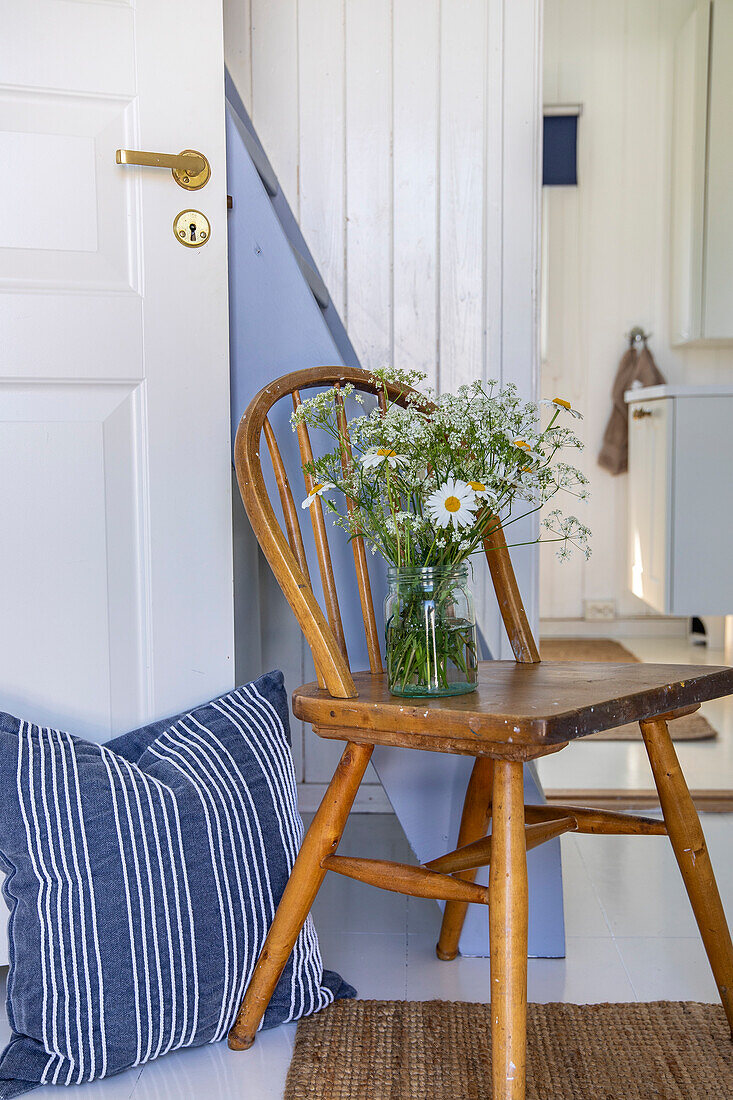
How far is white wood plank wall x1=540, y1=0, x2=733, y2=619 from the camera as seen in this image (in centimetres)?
404

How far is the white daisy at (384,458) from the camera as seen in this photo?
109 centimetres

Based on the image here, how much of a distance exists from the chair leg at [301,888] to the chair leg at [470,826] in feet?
0.89

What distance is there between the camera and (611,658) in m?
3.63

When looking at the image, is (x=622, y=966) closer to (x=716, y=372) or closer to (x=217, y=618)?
(x=217, y=618)

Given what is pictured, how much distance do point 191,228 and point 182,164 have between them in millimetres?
85

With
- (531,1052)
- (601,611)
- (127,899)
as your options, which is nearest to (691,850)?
(531,1052)

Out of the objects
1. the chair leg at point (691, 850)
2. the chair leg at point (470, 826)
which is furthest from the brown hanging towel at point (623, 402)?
the chair leg at point (691, 850)

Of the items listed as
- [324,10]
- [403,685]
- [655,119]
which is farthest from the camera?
[655,119]

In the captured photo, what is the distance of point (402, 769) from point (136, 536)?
1.75 ft

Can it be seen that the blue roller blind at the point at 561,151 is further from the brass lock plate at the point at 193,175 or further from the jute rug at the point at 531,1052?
the jute rug at the point at 531,1052

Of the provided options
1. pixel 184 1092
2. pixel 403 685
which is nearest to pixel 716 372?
pixel 403 685

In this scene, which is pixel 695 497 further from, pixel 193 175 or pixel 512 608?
pixel 193 175

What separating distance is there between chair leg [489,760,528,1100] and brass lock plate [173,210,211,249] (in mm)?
871

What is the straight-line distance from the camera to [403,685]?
112cm
